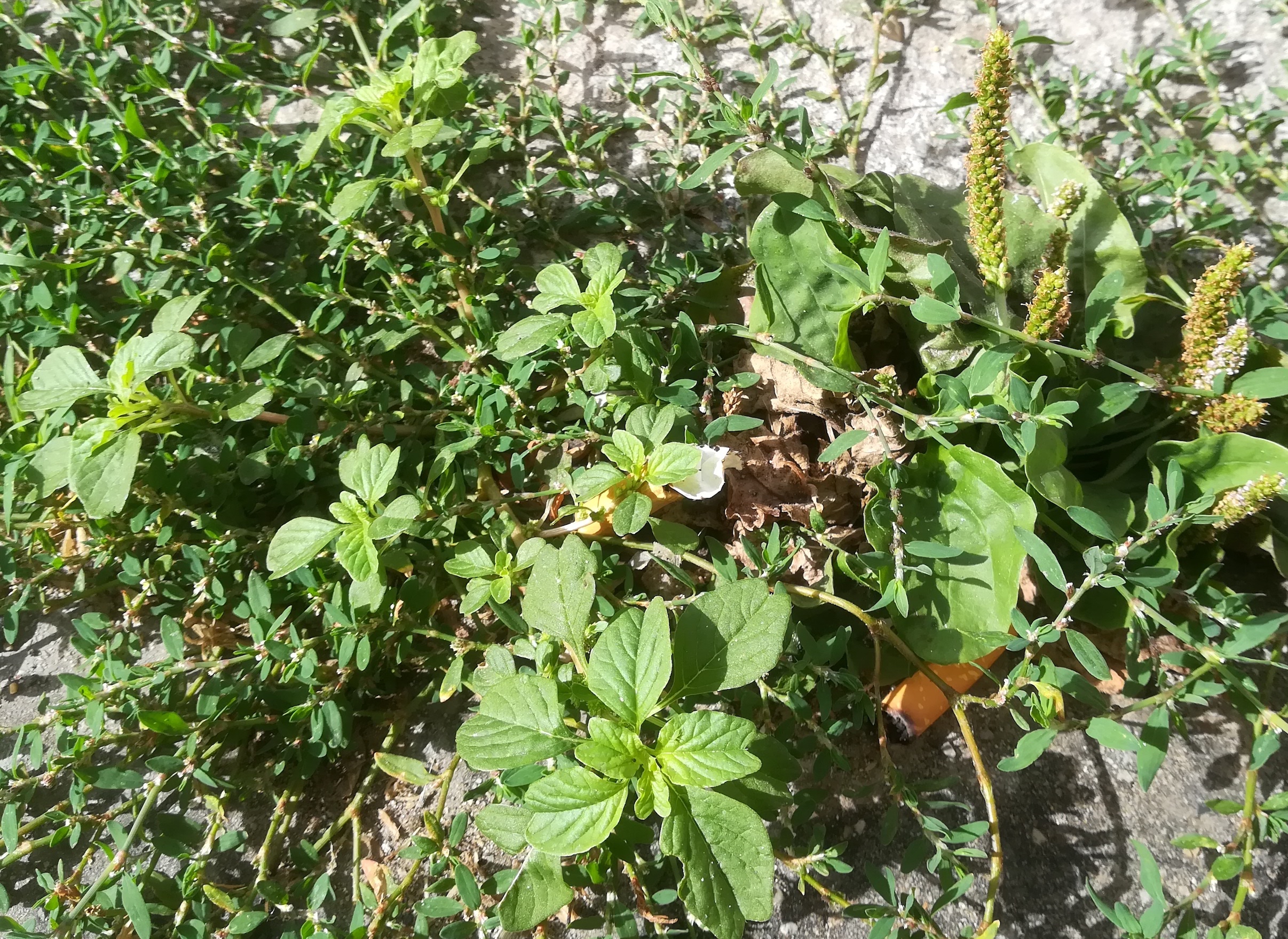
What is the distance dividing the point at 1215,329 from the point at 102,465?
1864mm

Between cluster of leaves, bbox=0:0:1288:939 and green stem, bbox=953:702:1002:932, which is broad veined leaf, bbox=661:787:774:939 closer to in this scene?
cluster of leaves, bbox=0:0:1288:939

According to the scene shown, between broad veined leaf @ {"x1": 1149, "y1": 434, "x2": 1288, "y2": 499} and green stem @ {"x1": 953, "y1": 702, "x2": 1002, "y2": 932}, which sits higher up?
broad veined leaf @ {"x1": 1149, "y1": 434, "x2": 1288, "y2": 499}

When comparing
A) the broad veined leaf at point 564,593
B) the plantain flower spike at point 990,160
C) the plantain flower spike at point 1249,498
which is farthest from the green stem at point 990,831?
the plantain flower spike at point 990,160

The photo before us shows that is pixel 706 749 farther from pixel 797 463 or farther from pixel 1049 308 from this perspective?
pixel 1049 308

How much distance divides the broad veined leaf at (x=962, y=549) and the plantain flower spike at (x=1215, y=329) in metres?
0.39

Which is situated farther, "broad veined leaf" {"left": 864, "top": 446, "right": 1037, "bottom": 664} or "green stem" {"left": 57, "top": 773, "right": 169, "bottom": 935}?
"broad veined leaf" {"left": 864, "top": 446, "right": 1037, "bottom": 664}

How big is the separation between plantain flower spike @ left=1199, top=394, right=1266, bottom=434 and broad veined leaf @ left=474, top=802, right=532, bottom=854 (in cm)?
134

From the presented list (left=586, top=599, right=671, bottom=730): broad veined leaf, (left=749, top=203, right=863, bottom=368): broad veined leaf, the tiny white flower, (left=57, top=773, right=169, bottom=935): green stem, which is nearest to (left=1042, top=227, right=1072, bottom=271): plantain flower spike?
(left=749, top=203, right=863, bottom=368): broad veined leaf

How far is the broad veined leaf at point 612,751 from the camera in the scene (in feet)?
3.63

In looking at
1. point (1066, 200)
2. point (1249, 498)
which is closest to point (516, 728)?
point (1249, 498)

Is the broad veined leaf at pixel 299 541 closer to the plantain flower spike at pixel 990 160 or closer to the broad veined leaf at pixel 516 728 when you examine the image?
the broad veined leaf at pixel 516 728

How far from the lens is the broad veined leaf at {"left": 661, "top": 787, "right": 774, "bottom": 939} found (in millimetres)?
1040

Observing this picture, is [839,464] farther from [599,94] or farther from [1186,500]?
[599,94]

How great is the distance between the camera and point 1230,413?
1395mm
